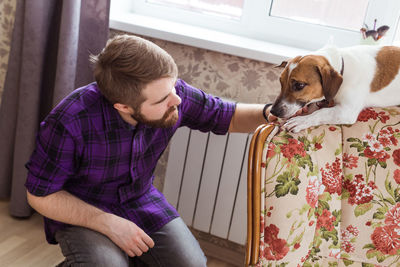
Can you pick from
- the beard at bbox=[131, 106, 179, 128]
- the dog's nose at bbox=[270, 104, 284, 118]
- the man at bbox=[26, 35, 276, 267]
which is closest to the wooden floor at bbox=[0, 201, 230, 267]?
the man at bbox=[26, 35, 276, 267]

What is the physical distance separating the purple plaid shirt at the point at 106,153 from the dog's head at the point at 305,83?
34cm

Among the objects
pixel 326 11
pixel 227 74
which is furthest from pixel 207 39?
pixel 326 11

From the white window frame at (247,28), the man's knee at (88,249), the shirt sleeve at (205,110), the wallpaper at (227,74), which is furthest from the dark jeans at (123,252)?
the white window frame at (247,28)

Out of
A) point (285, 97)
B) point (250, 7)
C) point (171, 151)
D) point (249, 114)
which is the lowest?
point (171, 151)

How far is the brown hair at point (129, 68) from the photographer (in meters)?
1.20

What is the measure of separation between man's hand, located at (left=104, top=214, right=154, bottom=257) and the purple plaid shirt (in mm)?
95

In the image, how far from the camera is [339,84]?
1091mm

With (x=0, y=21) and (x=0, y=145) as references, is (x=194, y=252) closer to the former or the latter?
(x=0, y=145)

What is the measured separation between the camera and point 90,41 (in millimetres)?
1880

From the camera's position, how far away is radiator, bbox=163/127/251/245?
5.89ft

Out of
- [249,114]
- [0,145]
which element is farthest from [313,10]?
[0,145]

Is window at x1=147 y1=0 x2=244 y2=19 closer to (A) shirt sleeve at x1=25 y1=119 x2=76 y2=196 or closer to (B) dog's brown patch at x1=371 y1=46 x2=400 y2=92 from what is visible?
(B) dog's brown patch at x1=371 y1=46 x2=400 y2=92

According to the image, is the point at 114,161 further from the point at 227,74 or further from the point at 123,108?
the point at 227,74

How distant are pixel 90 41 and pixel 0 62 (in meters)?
0.50
